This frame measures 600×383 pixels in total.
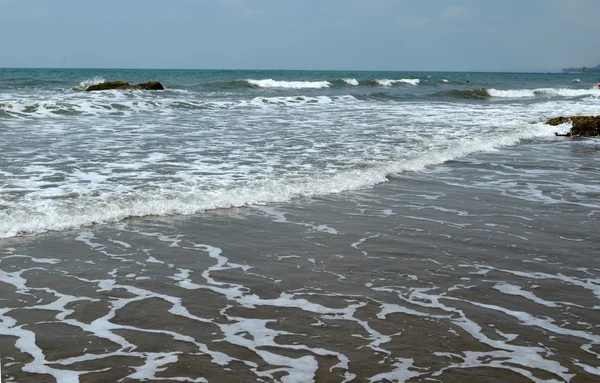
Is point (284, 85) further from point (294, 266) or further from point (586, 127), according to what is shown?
point (294, 266)

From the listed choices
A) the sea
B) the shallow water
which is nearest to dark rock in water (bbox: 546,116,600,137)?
the sea

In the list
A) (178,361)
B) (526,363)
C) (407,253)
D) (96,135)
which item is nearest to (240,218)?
(407,253)

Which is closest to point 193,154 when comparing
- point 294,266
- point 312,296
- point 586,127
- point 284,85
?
point 294,266

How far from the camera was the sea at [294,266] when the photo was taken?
11.9 ft

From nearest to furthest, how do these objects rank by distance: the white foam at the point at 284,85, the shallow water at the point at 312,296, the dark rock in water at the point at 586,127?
the shallow water at the point at 312,296
the dark rock in water at the point at 586,127
the white foam at the point at 284,85

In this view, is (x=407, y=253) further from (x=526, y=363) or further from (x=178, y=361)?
(x=178, y=361)

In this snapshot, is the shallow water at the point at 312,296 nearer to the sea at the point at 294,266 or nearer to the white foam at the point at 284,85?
the sea at the point at 294,266

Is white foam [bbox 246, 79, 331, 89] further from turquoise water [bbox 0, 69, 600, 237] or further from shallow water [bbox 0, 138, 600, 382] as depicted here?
shallow water [bbox 0, 138, 600, 382]

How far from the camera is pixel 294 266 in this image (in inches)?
210

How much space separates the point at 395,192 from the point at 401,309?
429 cm

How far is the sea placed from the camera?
3.63 metres

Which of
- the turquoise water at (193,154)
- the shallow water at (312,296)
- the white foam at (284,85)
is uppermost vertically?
the white foam at (284,85)

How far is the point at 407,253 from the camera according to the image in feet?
18.9

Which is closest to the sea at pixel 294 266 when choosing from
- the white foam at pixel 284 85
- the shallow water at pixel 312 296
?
the shallow water at pixel 312 296
